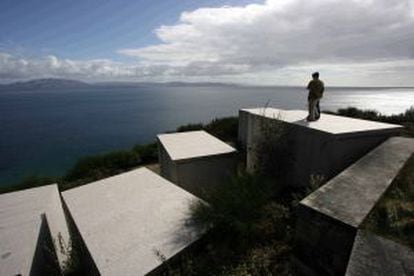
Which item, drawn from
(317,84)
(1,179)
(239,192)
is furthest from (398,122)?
(1,179)

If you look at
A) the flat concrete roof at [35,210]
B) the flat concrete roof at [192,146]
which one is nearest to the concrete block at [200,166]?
the flat concrete roof at [192,146]

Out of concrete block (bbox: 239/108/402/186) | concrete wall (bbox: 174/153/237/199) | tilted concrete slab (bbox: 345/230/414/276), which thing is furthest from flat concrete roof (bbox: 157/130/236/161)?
tilted concrete slab (bbox: 345/230/414/276)

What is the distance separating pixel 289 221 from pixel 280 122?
251cm

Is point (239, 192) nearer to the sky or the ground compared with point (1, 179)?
nearer to the sky

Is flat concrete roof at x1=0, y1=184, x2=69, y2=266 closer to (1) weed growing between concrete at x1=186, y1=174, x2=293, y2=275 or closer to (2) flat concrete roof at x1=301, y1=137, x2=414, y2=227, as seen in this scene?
(1) weed growing between concrete at x1=186, y1=174, x2=293, y2=275

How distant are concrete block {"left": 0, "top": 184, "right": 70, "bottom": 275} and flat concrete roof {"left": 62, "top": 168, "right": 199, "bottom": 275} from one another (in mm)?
621

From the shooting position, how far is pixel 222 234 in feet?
10.6

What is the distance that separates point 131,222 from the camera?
10.8 ft

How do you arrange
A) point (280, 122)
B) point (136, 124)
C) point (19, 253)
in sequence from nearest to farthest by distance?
point (19, 253) → point (280, 122) → point (136, 124)

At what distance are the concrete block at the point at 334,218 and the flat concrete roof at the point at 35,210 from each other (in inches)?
142

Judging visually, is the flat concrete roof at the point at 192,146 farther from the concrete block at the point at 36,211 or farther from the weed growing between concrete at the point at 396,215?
the weed growing between concrete at the point at 396,215

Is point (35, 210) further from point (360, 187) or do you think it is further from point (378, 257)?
point (360, 187)

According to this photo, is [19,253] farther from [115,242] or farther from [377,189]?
[377,189]

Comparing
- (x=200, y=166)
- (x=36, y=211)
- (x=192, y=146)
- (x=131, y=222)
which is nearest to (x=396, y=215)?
(x=131, y=222)
